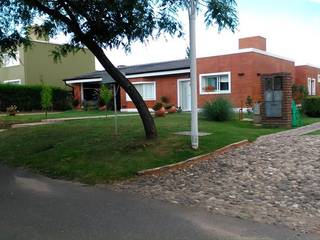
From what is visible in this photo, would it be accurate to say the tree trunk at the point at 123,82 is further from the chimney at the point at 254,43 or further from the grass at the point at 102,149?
the chimney at the point at 254,43

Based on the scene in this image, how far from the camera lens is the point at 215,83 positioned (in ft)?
94.7

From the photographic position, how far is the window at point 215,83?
28.1 m

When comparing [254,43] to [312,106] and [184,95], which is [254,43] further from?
[312,106]

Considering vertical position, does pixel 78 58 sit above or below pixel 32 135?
above

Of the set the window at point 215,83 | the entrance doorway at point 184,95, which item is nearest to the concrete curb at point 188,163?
the window at point 215,83

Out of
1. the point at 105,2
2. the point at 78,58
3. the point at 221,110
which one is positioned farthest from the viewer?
the point at 78,58

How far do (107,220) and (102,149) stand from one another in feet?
19.7

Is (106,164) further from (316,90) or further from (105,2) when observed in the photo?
(316,90)

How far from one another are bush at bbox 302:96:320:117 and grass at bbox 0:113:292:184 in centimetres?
794

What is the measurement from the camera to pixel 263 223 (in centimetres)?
639

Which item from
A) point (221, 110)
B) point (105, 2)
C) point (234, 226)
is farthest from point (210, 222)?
point (221, 110)

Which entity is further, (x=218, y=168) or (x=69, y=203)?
(x=218, y=168)

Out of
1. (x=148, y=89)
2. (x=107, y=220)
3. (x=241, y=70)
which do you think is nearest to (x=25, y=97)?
(x=148, y=89)

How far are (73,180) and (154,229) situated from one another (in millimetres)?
4327
